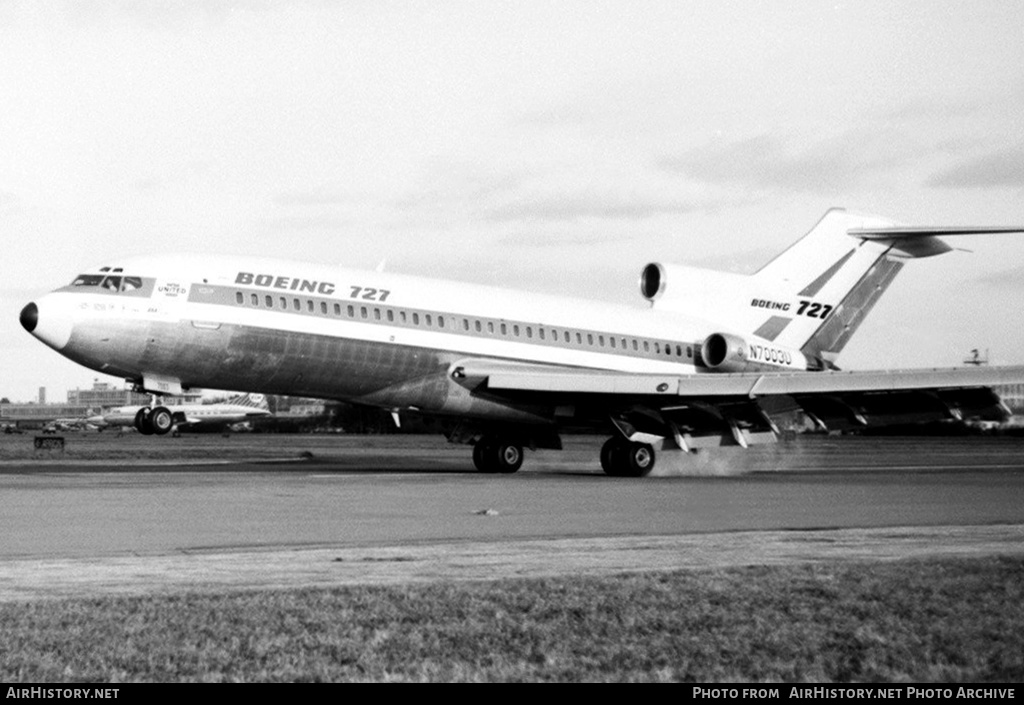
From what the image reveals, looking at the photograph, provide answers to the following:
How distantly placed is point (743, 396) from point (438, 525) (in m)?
16.4

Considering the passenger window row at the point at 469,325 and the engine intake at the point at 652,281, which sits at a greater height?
the engine intake at the point at 652,281

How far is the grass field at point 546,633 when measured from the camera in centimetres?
841

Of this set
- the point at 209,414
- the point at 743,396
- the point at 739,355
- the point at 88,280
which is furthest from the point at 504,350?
the point at 209,414

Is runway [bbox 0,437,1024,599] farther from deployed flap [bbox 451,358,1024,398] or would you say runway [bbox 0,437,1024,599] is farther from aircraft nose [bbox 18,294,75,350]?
aircraft nose [bbox 18,294,75,350]

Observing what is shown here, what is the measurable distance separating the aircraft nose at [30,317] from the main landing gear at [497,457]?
11813 millimetres

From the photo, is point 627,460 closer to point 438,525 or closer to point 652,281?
point 652,281

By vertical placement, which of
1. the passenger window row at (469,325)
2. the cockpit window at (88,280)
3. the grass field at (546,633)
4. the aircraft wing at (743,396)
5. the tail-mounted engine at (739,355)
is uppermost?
the cockpit window at (88,280)

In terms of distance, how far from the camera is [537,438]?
119 feet

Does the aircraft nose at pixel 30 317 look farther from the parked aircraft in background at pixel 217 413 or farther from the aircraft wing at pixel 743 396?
the parked aircraft in background at pixel 217 413

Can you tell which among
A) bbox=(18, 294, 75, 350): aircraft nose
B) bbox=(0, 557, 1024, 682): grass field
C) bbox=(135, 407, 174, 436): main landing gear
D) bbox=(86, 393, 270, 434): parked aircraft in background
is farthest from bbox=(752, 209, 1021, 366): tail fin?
bbox=(86, 393, 270, 434): parked aircraft in background

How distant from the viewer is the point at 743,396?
32.3 metres

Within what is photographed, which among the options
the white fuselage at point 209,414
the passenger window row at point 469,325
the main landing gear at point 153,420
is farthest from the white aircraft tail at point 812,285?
the white fuselage at point 209,414
